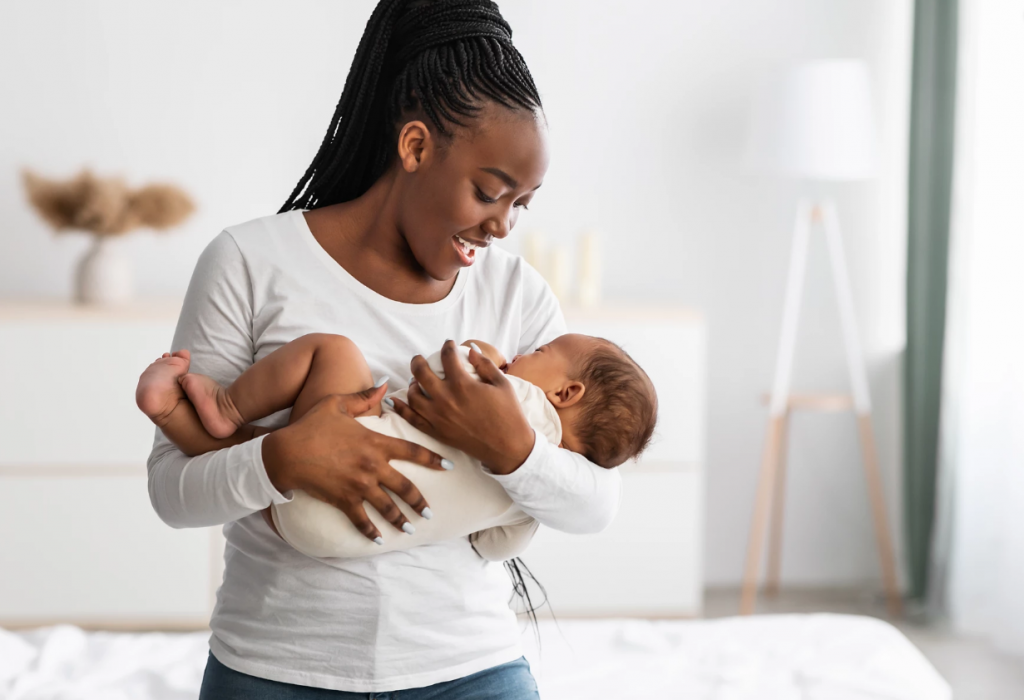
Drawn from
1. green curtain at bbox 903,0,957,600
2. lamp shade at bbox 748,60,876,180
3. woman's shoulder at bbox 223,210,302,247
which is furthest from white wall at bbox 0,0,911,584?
woman's shoulder at bbox 223,210,302,247

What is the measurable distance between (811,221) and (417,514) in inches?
111

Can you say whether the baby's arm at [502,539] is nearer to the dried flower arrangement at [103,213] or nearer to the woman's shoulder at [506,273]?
the woman's shoulder at [506,273]

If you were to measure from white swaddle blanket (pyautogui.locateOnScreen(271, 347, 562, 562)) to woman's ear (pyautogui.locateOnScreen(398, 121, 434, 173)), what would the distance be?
240mm

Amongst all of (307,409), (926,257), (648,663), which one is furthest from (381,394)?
(926,257)

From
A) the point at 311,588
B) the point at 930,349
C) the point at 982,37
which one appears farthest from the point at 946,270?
the point at 311,588

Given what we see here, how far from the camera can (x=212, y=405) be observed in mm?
1133

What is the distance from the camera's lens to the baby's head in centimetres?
130

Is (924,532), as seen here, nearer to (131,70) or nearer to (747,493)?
(747,493)

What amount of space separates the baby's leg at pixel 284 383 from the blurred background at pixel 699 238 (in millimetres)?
1912

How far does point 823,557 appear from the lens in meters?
3.74

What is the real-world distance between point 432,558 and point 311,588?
15 cm

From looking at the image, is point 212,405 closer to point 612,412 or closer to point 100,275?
point 612,412

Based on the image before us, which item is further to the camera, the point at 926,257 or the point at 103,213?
the point at 926,257

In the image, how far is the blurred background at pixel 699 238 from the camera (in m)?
2.96
